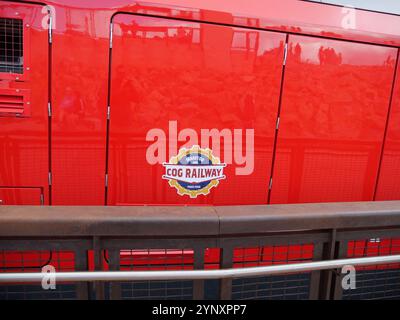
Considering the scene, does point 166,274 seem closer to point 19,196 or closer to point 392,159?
point 19,196

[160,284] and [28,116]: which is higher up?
[28,116]

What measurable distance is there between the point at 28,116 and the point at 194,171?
1.34 meters

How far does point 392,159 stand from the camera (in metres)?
2.99

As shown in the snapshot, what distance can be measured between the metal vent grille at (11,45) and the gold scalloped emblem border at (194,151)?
133 centimetres

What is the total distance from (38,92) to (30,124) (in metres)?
0.25

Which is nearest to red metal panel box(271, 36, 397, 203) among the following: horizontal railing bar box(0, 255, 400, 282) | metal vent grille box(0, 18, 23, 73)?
horizontal railing bar box(0, 255, 400, 282)

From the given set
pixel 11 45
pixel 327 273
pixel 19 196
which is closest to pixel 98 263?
pixel 327 273

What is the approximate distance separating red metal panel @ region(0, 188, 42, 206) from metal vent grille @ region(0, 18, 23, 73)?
0.90 m

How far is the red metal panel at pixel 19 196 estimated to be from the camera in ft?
7.73

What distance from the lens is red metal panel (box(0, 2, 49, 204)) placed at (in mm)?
2209

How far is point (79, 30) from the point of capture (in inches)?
89.7

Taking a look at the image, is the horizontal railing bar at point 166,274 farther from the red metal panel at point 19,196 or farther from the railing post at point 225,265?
the red metal panel at point 19,196
